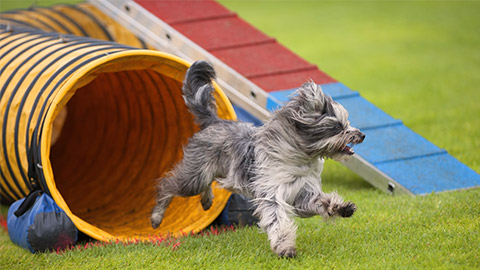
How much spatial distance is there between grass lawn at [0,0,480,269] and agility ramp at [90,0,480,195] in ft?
0.97

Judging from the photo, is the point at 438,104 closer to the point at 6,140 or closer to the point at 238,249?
the point at 238,249

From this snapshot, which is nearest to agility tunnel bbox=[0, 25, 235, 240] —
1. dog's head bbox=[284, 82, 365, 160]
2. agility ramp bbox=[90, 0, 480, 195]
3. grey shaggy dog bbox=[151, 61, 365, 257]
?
grey shaggy dog bbox=[151, 61, 365, 257]

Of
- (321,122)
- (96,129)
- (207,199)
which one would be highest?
(321,122)

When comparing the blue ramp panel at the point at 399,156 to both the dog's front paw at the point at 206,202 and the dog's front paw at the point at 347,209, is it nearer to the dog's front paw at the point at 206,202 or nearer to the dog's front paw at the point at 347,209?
the dog's front paw at the point at 206,202

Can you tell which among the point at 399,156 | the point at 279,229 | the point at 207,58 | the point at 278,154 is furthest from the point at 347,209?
the point at 207,58

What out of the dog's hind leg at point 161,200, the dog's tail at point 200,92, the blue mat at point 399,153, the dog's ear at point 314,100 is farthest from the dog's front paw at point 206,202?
the dog's ear at point 314,100

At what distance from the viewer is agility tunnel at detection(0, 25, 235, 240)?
16.8 feet

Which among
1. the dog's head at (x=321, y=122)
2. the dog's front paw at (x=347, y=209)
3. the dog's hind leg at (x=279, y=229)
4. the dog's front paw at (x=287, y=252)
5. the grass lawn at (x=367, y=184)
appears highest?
the dog's head at (x=321, y=122)

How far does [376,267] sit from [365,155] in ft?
6.87

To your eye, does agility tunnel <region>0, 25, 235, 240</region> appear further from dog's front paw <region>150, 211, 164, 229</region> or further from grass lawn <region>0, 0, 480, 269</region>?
grass lawn <region>0, 0, 480, 269</region>

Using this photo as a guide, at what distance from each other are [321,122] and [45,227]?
2.33m

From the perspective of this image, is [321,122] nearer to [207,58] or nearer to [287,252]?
[287,252]

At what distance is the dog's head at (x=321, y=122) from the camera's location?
14.4ft

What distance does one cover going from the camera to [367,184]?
6859mm
